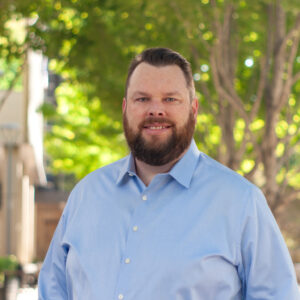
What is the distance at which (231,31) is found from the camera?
8.54 metres

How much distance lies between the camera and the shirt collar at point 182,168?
8.43 ft

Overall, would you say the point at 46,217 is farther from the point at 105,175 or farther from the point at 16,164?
the point at 105,175

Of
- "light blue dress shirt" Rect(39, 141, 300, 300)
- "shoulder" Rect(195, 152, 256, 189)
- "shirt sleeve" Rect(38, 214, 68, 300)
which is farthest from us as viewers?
"shirt sleeve" Rect(38, 214, 68, 300)

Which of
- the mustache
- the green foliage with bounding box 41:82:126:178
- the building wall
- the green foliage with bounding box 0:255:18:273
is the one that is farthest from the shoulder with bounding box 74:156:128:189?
the building wall

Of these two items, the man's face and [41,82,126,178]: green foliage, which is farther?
[41,82,126,178]: green foliage

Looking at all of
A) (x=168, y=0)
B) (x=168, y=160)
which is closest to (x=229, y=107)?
(x=168, y=0)

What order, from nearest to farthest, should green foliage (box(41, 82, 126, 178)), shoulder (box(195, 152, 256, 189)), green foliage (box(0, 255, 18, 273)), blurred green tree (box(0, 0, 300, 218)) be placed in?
shoulder (box(195, 152, 256, 189))
blurred green tree (box(0, 0, 300, 218))
green foliage (box(0, 255, 18, 273))
green foliage (box(41, 82, 126, 178))

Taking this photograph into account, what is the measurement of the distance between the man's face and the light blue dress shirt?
8 cm

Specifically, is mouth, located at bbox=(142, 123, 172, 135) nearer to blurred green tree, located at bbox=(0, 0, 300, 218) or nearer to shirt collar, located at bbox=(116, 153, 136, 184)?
shirt collar, located at bbox=(116, 153, 136, 184)

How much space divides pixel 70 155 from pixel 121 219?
19090 millimetres

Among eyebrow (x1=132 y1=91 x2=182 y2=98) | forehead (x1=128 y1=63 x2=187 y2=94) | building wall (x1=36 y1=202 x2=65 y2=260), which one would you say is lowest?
building wall (x1=36 y1=202 x2=65 y2=260)

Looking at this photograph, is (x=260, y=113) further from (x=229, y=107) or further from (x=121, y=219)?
(x=121, y=219)

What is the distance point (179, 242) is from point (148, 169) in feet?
1.27

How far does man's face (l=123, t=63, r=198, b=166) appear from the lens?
2.61 meters
